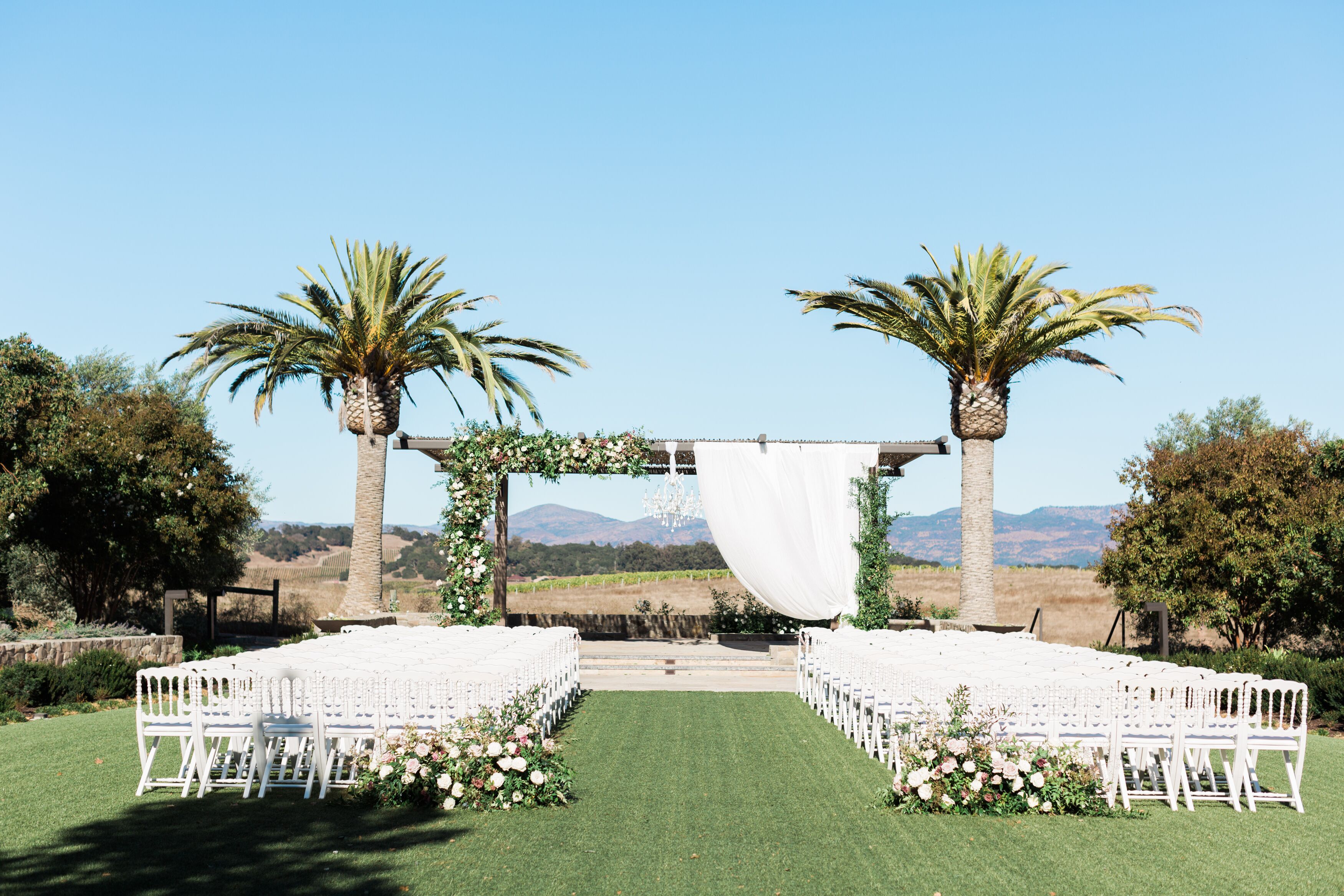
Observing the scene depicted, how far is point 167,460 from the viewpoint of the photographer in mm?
18859

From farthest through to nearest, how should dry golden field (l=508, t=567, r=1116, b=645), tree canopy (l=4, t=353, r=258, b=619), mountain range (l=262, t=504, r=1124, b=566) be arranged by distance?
mountain range (l=262, t=504, r=1124, b=566) < dry golden field (l=508, t=567, r=1116, b=645) < tree canopy (l=4, t=353, r=258, b=619)

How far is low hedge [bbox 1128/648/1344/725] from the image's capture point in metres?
12.4

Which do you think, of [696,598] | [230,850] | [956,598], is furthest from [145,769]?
[956,598]

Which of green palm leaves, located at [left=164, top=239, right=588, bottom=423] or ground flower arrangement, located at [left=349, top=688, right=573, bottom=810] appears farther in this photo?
green palm leaves, located at [left=164, top=239, right=588, bottom=423]

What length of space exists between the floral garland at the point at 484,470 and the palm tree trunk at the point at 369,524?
176 cm

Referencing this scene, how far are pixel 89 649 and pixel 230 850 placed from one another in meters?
9.86

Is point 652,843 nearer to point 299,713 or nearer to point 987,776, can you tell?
point 987,776

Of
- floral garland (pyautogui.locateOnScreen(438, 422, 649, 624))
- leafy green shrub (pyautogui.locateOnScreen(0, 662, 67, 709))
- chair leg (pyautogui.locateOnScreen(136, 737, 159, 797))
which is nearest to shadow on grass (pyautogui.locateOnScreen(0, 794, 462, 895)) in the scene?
chair leg (pyautogui.locateOnScreen(136, 737, 159, 797))

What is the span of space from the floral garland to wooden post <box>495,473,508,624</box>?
0.39 metres

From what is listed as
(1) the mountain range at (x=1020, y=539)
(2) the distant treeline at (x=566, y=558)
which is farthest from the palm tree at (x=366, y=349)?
(1) the mountain range at (x=1020, y=539)

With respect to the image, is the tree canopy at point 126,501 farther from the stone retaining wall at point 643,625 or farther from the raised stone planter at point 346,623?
the stone retaining wall at point 643,625

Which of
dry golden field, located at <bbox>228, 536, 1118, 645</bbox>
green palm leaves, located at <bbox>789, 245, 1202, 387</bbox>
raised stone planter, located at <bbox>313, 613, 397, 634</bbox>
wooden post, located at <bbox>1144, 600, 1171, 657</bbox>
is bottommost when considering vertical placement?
dry golden field, located at <bbox>228, 536, 1118, 645</bbox>

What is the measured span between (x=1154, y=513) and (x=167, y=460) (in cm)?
1788

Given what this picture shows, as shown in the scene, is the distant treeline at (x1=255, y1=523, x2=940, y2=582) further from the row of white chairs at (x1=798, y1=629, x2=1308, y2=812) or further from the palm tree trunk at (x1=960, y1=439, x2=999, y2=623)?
the row of white chairs at (x1=798, y1=629, x2=1308, y2=812)
